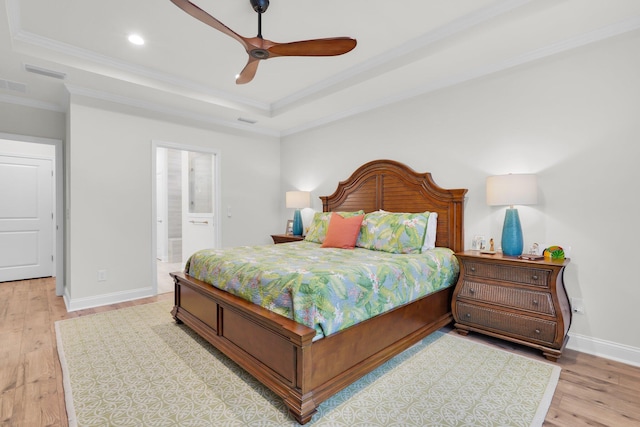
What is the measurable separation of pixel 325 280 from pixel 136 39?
2.86 m

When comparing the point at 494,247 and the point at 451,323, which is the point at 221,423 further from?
the point at 494,247

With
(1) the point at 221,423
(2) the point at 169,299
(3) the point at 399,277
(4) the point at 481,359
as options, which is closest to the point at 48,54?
(2) the point at 169,299

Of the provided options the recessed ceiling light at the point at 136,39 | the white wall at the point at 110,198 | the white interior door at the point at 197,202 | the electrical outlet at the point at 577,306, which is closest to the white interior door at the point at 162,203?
the white interior door at the point at 197,202

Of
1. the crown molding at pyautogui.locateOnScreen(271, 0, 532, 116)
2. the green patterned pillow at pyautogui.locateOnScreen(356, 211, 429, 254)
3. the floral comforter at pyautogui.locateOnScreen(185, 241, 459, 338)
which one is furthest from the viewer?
the green patterned pillow at pyautogui.locateOnScreen(356, 211, 429, 254)

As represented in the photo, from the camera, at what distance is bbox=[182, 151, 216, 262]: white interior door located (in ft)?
17.0

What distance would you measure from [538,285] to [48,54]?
15.8ft

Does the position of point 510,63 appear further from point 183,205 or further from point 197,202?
point 183,205

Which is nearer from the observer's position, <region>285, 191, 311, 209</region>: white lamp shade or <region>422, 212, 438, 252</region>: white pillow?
<region>422, 212, 438, 252</region>: white pillow

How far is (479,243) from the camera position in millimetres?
3117

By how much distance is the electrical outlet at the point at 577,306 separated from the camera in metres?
2.55

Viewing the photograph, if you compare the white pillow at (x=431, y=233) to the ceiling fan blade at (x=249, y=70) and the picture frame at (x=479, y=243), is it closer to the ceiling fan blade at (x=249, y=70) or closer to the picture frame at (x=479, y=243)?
the picture frame at (x=479, y=243)

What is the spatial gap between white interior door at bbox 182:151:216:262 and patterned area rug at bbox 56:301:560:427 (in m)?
2.56

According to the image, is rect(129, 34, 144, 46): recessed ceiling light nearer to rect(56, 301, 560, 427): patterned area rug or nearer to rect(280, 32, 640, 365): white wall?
→ rect(56, 301, 560, 427): patterned area rug

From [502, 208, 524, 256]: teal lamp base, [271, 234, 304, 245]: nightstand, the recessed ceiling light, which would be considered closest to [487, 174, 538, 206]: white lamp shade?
[502, 208, 524, 256]: teal lamp base
